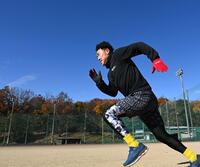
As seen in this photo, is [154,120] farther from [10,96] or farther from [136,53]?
[10,96]

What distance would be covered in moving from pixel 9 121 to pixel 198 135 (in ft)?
64.7

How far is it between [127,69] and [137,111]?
1.82 ft

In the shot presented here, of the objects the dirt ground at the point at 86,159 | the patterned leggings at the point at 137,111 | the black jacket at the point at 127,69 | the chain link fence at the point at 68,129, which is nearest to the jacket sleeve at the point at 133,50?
the black jacket at the point at 127,69

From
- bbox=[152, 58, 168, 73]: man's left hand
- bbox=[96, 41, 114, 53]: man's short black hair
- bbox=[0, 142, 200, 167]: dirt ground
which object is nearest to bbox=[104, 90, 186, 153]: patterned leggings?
bbox=[152, 58, 168, 73]: man's left hand

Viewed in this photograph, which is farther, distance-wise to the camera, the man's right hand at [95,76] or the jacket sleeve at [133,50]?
the man's right hand at [95,76]

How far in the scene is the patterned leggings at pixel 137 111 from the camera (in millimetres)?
3338

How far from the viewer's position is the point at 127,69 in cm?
348

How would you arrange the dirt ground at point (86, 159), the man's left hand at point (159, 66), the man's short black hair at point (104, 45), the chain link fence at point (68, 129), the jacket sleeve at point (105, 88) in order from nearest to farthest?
the man's left hand at point (159, 66) < the man's short black hair at point (104, 45) < the jacket sleeve at point (105, 88) < the dirt ground at point (86, 159) < the chain link fence at point (68, 129)

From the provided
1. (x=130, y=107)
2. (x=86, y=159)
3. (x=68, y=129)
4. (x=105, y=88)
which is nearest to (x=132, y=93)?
(x=130, y=107)

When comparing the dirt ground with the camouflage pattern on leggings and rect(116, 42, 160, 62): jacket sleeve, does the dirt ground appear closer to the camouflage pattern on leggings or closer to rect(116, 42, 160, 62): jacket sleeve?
the camouflage pattern on leggings

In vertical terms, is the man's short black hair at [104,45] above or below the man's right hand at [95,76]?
above

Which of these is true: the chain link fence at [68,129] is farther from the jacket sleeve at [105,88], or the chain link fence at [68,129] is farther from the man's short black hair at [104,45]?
the man's short black hair at [104,45]

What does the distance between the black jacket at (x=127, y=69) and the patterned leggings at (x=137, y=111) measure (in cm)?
12

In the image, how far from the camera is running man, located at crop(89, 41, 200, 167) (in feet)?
10.9
